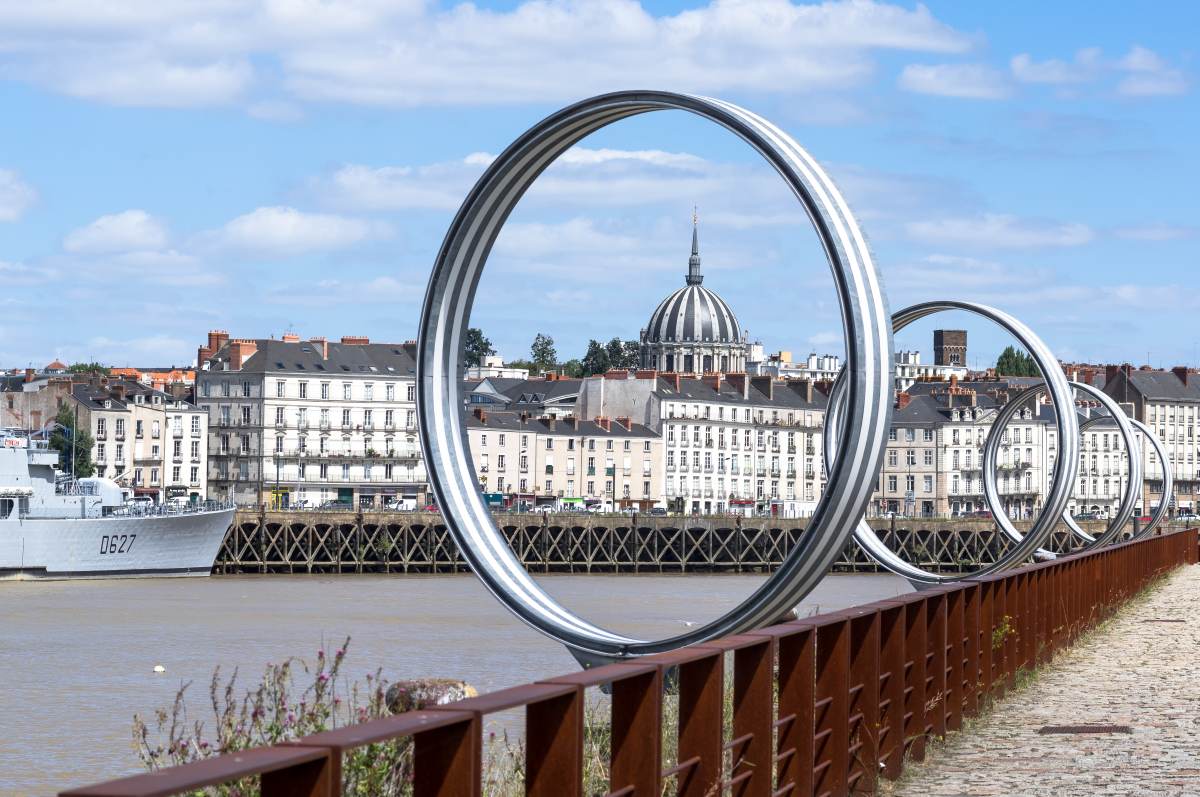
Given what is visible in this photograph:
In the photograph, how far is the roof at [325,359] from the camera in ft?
336

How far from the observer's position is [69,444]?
92000 mm

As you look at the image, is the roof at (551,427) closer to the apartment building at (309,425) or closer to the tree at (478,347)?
the apartment building at (309,425)

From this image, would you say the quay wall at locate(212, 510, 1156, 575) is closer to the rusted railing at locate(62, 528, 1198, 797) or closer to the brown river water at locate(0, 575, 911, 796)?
the brown river water at locate(0, 575, 911, 796)

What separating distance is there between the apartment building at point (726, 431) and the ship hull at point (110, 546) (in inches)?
1790

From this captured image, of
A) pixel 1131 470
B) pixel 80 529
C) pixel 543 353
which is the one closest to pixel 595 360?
pixel 543 353

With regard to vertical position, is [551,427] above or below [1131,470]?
above

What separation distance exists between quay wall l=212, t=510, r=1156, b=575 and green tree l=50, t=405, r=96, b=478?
1993 cm

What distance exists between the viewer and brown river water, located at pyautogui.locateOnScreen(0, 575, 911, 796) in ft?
70.6

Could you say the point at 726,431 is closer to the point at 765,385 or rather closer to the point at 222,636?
the point at 765,385

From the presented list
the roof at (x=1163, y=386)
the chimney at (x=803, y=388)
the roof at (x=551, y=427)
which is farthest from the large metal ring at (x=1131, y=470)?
the roof at (x=1163, y=386)

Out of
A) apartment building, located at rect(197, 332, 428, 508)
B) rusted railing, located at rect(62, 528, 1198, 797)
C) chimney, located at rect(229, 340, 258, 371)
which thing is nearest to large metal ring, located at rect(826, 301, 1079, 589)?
rusted railing, located at rect(62, 528, 1198, 797)

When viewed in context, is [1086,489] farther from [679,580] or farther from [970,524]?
[679,580]

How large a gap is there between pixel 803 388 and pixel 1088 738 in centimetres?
11369

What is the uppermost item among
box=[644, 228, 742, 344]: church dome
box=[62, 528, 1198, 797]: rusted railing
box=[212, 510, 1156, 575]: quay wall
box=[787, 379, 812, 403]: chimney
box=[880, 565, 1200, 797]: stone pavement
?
box=[644, 228, 742, 344]: church dome
